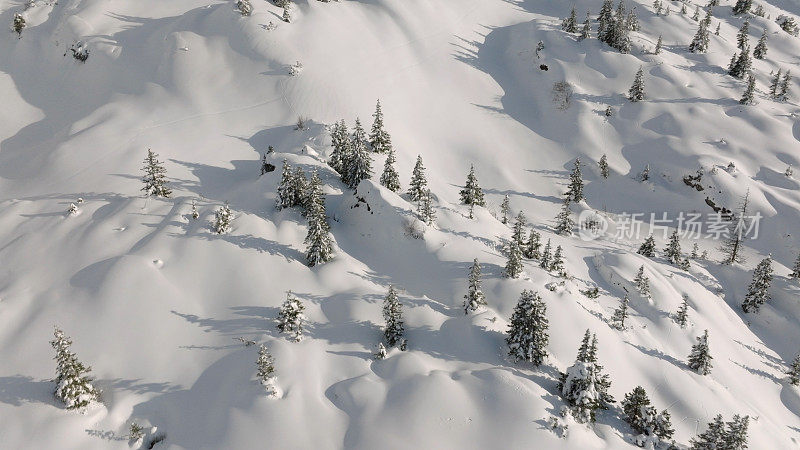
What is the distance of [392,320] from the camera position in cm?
2777

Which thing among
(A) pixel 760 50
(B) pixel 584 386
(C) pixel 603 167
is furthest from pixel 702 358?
(A) pixel 760 50

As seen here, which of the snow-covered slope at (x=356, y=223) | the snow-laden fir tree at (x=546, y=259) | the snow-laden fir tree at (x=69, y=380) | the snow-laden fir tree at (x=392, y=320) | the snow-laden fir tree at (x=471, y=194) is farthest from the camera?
the snow-laden fir tree at (x=471, y=194)

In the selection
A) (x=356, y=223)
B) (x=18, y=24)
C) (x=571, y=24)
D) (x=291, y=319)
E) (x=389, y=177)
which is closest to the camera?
(x=291, y=319)

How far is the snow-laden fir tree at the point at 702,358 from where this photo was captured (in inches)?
1314

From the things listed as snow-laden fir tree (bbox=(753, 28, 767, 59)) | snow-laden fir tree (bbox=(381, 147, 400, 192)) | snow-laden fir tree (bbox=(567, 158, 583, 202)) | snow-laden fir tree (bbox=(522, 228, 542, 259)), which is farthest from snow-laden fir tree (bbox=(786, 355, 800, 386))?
snow-laden fir tree (bbox=(753, 28, 767, 59))

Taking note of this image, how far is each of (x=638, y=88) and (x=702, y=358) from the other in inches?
2141

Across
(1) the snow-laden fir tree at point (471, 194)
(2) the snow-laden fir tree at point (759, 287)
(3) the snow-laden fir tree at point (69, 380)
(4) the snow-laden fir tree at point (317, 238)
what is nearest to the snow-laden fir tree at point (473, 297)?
(4) the snow-laden fir tree at point (317, 238)

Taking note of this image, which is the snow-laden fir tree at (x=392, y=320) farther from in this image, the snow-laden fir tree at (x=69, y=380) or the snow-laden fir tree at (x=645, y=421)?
the snow-laden fir tree at (x=69, y=380)

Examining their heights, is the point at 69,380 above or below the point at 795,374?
above

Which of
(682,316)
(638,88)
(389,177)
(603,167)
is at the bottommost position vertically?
(682,316)

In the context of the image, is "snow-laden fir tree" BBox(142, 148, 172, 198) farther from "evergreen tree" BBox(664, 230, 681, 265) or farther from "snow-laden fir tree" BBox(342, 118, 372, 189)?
"evergreen tree" BBox(664, 230, 681, 265)

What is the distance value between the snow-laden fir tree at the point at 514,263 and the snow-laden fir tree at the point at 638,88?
183 feet

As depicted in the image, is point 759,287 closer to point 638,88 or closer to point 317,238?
point 638,88

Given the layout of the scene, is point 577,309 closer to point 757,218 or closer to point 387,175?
point 387,175
